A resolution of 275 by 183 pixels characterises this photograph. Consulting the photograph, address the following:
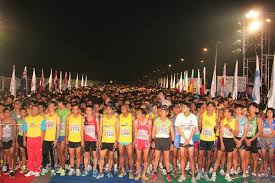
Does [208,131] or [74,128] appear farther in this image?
[208,131]

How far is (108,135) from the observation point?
9.95m

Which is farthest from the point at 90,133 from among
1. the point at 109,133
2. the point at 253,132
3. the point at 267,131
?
the point at 267,131

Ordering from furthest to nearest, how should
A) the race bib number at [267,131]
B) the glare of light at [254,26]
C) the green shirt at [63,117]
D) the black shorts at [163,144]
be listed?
the glare of light at [254,26] < the green shirt at [63,117] < the race bib number at [267,131] < the black shorts at [163,144]

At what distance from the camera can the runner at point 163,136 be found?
9750 millimetres

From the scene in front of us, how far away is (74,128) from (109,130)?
102 cm

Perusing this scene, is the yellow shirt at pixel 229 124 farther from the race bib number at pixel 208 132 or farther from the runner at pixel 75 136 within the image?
the runner at pixel 75 136

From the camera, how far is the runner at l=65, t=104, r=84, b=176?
32.6ft

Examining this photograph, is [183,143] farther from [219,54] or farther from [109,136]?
[219,54]

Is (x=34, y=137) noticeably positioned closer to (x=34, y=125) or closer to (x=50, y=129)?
(x=34, y=125)

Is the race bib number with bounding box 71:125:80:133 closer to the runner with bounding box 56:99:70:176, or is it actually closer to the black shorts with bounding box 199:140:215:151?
the runner with bounding box 56:99:70:176

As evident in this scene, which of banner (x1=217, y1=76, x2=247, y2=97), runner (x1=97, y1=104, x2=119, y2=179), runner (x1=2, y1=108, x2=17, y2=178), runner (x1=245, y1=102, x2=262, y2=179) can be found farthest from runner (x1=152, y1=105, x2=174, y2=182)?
banner (x1=217, y1=76, x2=247, y2=97)

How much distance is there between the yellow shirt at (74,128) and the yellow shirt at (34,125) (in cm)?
78

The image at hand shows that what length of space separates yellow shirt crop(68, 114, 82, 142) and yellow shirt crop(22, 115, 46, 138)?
785 millimetres

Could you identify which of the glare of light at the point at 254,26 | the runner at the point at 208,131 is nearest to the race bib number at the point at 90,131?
the runner at the point at 208,131
